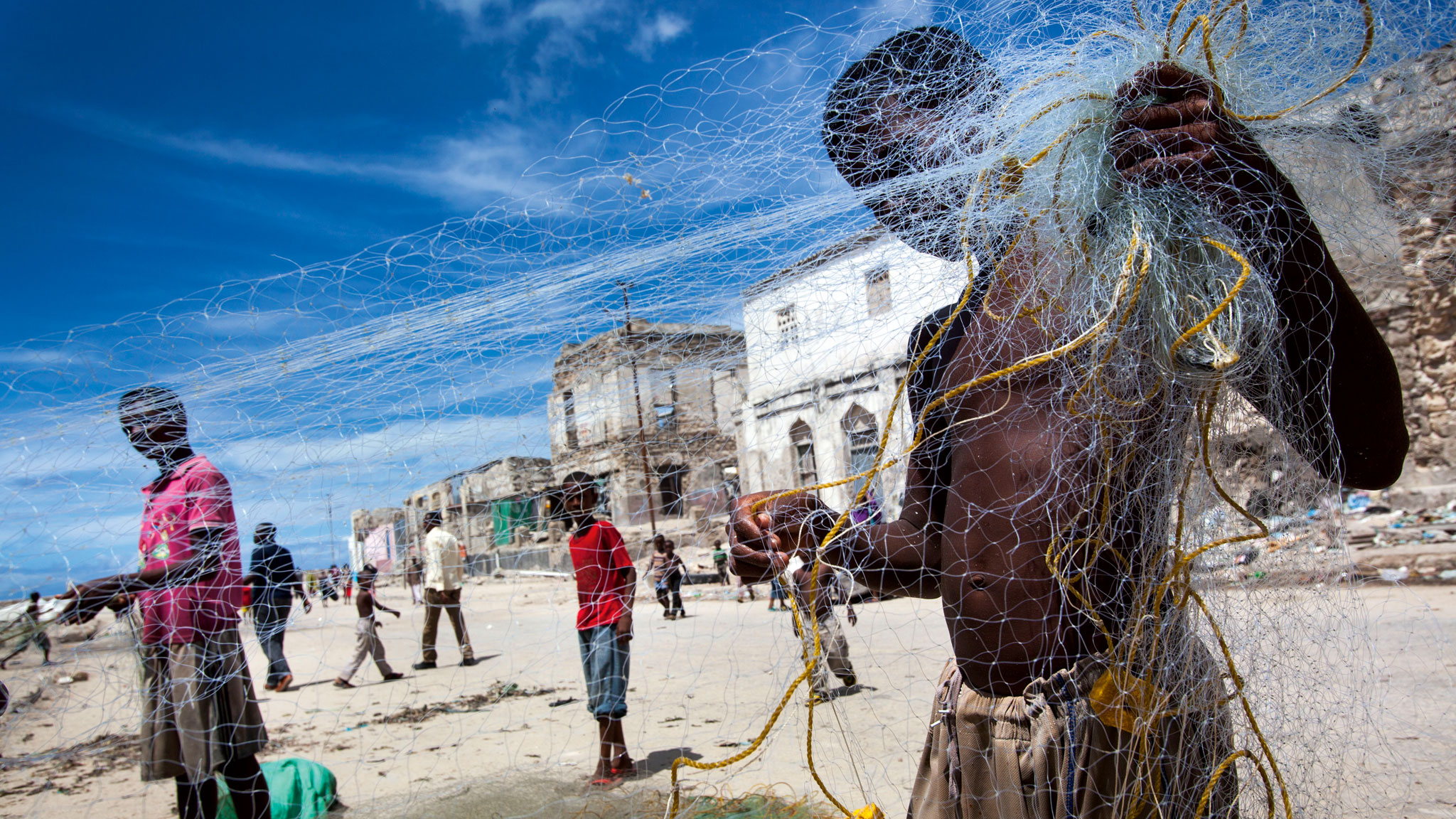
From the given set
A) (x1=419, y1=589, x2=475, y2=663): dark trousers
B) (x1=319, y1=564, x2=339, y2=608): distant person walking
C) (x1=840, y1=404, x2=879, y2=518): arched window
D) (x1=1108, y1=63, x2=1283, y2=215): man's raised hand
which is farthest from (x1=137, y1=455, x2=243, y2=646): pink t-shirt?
(x1=419, y1=589, x2=475, y2=663): dark trousers

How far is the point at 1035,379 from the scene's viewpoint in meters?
1.44

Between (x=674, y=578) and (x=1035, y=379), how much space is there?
8.18 meters

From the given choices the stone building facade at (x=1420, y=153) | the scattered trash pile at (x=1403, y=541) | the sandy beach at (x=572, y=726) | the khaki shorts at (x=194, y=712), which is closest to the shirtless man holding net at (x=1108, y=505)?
the sandy beach at (x=572, y=726)

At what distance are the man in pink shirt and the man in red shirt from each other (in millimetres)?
1512

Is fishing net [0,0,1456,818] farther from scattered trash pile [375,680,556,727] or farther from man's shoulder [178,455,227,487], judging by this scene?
scattered trash pile [375,680,556,727]

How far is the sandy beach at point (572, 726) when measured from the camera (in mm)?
2768

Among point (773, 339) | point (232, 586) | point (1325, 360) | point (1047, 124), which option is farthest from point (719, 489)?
point (232, 586)

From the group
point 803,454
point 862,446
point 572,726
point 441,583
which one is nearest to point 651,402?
point 803,454

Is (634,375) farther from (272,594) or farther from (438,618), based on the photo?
(438,618)

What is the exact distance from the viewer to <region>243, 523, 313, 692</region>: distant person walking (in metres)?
2.62

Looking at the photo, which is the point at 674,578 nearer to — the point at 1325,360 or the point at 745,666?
the point at 745,666

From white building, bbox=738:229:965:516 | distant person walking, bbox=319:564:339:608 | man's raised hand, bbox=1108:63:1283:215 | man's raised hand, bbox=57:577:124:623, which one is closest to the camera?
man's raised hand, bbox=1108:63:1283:215

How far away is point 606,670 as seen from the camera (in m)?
4.11

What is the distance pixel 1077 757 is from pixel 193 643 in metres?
3.00
